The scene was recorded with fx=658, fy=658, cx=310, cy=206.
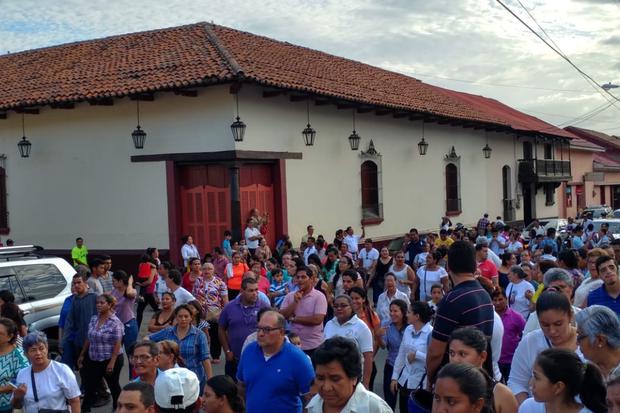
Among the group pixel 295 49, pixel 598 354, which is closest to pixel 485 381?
pixel 598 354

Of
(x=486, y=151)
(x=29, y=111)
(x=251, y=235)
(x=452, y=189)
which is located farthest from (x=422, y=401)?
(x=486, y=151)

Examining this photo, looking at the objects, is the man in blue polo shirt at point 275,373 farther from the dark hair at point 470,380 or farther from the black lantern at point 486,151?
the black lantern at point 486,151

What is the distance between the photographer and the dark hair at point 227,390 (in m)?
4.00

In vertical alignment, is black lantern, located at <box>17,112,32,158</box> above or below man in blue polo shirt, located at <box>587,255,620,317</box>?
above

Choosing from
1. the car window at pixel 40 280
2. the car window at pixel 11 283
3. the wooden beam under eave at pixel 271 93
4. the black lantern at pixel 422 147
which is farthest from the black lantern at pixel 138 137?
the black lantern at pixel 422 147

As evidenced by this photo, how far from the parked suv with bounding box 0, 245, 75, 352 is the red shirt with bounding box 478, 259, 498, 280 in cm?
622

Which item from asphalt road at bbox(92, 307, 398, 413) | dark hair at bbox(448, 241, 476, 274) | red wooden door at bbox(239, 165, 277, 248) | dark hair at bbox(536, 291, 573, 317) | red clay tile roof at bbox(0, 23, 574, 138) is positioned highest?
red clay tile roof at bbox(0, 23, 574, 138)

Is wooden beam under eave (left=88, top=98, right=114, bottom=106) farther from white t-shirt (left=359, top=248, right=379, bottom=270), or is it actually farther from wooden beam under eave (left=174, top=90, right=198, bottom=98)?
white t-shirt (left=359, top=248, right=379, bottom=270)

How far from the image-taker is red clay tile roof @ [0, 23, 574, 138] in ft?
55.0

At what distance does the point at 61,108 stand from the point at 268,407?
1593 centimetres

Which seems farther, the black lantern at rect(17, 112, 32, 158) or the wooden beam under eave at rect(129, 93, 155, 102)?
the black lantern at rect(17, 112, 32, 158)

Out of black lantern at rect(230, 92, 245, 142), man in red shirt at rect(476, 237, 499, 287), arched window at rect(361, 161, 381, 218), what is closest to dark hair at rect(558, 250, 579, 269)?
man in red shirt at rect(476, 237, 499, 287)

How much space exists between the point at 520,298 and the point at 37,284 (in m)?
6.38

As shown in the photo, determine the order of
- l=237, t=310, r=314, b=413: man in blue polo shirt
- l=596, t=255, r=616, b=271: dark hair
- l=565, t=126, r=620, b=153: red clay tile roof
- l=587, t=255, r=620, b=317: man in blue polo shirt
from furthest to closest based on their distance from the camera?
l=565, t=126, r=620, b=153: red clay tile roof, l=596, t=255, r=616, b=271: dark hair, l=587, t=255, r=620, b=317: man in blue polo shirt, l=237, t=310, r=314, b=413: man in blue polo shirt
